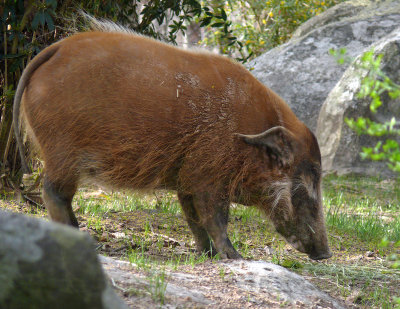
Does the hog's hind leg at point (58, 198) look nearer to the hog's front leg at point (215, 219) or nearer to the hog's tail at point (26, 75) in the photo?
the hog's tail at point (26, 75)

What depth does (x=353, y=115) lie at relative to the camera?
26.2ft

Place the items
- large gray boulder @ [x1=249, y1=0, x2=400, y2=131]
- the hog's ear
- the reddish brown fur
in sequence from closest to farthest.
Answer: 1. the reddish brown fur
2. the hog's ear
3. large gray boulder @ [x1=249, y1=0, x2=400, y2=131]

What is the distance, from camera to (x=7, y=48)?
499cm

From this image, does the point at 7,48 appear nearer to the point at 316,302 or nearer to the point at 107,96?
the point at 107,96

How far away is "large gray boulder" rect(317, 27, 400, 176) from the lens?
797 centimetres

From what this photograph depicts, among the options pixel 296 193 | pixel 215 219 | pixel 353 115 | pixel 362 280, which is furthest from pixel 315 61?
pixel 215 219

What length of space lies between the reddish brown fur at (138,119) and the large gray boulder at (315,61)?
5665mm

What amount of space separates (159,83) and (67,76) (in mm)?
544

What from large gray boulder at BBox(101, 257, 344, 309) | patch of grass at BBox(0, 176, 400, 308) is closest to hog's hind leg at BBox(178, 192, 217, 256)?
patch of grass at BBox(0, 176, 400, 308)

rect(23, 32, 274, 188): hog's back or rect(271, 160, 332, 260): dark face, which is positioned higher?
rect(23, 32, 274, 188): hog's back

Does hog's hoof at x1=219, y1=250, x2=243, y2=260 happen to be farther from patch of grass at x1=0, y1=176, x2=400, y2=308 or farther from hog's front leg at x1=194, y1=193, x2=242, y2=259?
patch of grass at x1=0, y1=176, x2=400, y2=308

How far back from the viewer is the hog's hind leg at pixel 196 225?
161 inches

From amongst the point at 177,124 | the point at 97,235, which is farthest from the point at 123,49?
the point at 97,235

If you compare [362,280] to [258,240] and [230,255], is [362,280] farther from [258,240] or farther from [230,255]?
[258,240]
